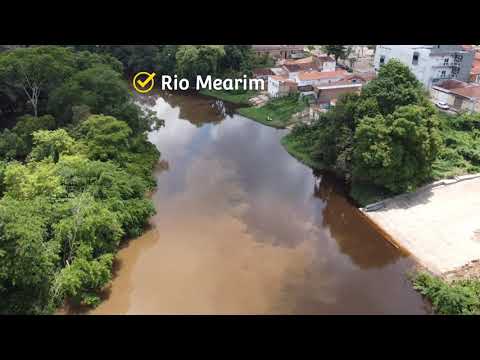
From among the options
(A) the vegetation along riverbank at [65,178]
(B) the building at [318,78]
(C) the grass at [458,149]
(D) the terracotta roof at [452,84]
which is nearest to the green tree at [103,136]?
(A) the vegetation along riverbank at [65,178]

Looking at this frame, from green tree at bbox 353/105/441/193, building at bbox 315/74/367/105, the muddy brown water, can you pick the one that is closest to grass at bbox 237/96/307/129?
building at bbox 315/74/367/105

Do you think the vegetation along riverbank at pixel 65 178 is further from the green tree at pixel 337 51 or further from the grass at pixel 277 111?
the green tree at pixel 337 51

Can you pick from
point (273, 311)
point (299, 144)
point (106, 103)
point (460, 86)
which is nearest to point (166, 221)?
point (273, 311)

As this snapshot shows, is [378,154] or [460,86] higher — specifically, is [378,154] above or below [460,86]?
below

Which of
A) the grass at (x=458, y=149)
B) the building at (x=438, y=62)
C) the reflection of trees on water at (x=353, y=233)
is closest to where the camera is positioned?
the reflection of trees on water at (x=353, y=233)
